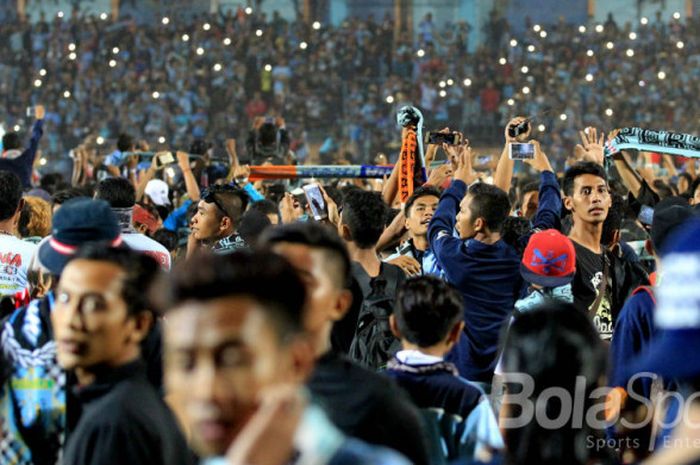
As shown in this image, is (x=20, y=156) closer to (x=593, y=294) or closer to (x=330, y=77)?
(x=593, y=294)

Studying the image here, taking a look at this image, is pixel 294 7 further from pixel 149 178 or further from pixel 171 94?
pixel 149 178

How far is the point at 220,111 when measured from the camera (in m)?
25.6

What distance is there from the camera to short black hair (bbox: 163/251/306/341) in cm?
236

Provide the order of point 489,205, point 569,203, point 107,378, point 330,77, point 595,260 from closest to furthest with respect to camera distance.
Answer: point 107,378, point 489,205, point 595,260, point 569,203, point 330,77

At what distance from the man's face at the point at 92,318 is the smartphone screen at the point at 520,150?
12.7 feet

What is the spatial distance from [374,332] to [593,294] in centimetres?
103

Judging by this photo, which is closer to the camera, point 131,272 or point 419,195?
point 131,272

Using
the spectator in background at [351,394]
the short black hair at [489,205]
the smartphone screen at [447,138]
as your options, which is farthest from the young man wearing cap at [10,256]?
the spectator in background at [351,394]

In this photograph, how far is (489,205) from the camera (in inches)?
237

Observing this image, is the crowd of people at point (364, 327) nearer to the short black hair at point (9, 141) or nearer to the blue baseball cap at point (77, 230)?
the blue baseball cap at point (77, 230)

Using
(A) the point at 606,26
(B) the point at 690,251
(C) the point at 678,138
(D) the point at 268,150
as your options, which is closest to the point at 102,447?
(B) the point at 690,251

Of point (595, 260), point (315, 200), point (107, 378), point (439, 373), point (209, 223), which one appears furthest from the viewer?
point (315, 200)

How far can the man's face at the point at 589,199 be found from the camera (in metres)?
6.36

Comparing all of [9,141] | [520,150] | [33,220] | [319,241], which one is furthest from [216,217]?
[9,141]
